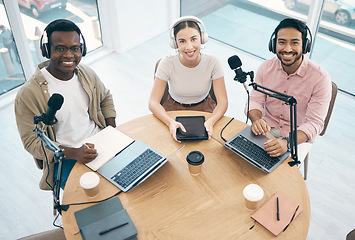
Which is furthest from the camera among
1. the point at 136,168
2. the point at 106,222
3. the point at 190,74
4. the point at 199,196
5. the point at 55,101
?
the point at 190,74

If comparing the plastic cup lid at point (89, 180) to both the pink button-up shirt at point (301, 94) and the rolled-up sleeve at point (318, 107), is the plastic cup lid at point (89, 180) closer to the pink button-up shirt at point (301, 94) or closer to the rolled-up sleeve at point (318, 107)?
the pink button-up shirt at point (301, 94)

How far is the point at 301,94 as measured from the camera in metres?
2.35

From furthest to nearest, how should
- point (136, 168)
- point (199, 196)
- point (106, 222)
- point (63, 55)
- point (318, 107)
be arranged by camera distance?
point (318, 107) < point (63, 55) < point (136, 168) < point (199, 196) < point (106, 222)

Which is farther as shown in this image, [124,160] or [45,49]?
[45,49]

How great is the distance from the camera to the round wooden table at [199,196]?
1.68 metres

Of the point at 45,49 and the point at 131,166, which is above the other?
the point at 45,49

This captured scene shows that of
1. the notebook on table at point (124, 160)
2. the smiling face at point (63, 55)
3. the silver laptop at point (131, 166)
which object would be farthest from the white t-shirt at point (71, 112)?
the silver laptop at point (131, 166)

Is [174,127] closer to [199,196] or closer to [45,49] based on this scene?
[199,196]

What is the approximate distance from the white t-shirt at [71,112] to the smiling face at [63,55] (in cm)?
5

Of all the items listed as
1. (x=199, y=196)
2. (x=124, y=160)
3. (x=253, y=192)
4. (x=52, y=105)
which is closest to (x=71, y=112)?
(x=124, y=160)

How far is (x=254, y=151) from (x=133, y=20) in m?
2.79

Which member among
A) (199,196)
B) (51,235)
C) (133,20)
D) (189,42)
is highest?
(189,42)

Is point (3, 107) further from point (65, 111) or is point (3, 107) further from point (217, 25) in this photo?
point (217, 25)

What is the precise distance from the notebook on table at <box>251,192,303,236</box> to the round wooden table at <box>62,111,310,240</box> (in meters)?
0.02
